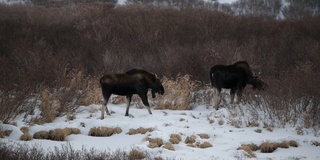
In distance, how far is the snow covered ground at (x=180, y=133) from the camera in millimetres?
8070

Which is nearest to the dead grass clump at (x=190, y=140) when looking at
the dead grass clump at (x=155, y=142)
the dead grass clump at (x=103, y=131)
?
the dead grass clump at (x=155, y=142)

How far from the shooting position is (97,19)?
1063 inches

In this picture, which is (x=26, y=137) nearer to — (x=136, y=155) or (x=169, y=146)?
(x=136, y=155)

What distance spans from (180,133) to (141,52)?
1231 cm

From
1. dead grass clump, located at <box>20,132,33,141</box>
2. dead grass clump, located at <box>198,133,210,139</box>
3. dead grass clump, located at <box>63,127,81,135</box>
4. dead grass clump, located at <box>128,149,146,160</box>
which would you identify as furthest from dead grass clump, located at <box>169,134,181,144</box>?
dead grass clump, located at <box>20,132,33,141</box>

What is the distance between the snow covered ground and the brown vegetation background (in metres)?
0.72

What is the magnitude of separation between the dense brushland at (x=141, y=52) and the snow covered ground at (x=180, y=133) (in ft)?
2.18

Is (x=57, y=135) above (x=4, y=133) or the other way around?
the other way around

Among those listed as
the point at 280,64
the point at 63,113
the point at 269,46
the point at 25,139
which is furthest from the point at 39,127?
the point at 269,46

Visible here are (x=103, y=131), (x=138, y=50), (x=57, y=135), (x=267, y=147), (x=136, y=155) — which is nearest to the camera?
(x=136, y=155)

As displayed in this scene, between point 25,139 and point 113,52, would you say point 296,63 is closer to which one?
point 113,52

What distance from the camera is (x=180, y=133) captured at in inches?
362

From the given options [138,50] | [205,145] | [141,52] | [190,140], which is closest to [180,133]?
[190,140]

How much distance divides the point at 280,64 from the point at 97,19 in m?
12.9
